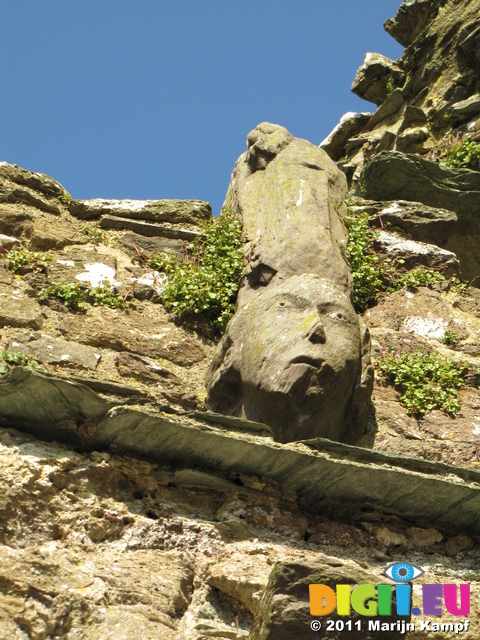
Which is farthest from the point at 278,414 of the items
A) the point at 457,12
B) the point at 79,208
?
the point at 457,12

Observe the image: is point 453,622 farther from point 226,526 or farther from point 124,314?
point 124,314

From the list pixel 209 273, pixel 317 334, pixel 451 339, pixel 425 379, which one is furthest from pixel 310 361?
pixel 451 339

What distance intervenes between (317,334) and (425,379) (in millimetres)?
1228

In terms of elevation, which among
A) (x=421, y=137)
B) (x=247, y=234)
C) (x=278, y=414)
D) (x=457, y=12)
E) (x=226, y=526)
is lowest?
(x=226, y=526)

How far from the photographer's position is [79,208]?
711 cm

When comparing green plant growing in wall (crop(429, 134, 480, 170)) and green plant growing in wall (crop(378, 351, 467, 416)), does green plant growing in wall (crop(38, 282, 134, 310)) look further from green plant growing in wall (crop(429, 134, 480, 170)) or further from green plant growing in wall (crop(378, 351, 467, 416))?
green plant growing in wall (crop(429, 134, 480, 170))

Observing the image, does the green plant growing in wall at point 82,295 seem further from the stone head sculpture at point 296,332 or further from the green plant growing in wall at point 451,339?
the green plant growing in wall at point 451,339

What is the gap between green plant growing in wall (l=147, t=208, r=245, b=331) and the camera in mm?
6160

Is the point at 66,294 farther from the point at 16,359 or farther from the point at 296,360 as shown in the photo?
the point at 296,360

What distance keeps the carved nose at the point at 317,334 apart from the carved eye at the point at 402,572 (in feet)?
4.98

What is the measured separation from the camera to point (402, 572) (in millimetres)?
3641

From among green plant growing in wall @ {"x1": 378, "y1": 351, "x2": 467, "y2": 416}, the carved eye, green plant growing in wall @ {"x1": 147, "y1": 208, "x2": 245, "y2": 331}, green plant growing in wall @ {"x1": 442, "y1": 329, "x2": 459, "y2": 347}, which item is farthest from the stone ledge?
green plant growing in wall @ {"x1": 442, "y1": 329, "x2": 459, "y2": 347}

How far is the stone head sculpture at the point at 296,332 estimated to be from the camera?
190 inches

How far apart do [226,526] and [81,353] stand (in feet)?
6.45
